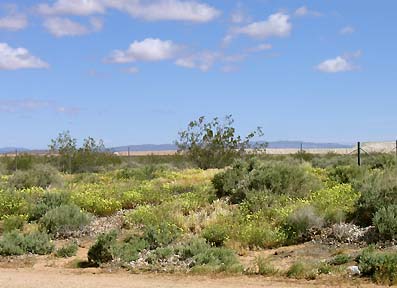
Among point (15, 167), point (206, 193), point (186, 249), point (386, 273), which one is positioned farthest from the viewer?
point (15, 167)

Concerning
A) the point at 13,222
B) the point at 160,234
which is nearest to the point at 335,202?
the point at 160,234

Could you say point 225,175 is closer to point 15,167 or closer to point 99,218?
point 99,218

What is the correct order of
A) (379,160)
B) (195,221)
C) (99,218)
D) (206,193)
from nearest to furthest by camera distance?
(195,221)
(99,218)
(206,193)
(379,160)

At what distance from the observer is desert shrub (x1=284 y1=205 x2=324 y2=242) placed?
17.4 metres

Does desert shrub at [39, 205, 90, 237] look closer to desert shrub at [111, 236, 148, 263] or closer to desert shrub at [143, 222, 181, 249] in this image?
desert shrub at [143, 222, 181, 249]

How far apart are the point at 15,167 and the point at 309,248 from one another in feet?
117

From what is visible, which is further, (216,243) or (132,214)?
(132,214)

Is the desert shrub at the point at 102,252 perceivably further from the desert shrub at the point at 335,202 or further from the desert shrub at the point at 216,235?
the desert shrub at the point at 335,202

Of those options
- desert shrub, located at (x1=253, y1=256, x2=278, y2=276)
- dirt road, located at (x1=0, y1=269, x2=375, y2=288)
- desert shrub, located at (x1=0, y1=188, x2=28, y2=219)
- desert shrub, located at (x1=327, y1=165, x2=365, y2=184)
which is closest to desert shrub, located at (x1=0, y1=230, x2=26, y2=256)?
dirt road, located at (x1=0, y1=269, x2=375, y2=288)

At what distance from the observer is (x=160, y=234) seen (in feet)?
56.2

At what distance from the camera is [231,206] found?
21.6m

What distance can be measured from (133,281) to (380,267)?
4819 millimetres

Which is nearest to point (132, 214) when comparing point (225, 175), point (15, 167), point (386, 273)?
point (225, 175)

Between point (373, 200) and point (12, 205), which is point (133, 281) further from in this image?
point (12, 205)
